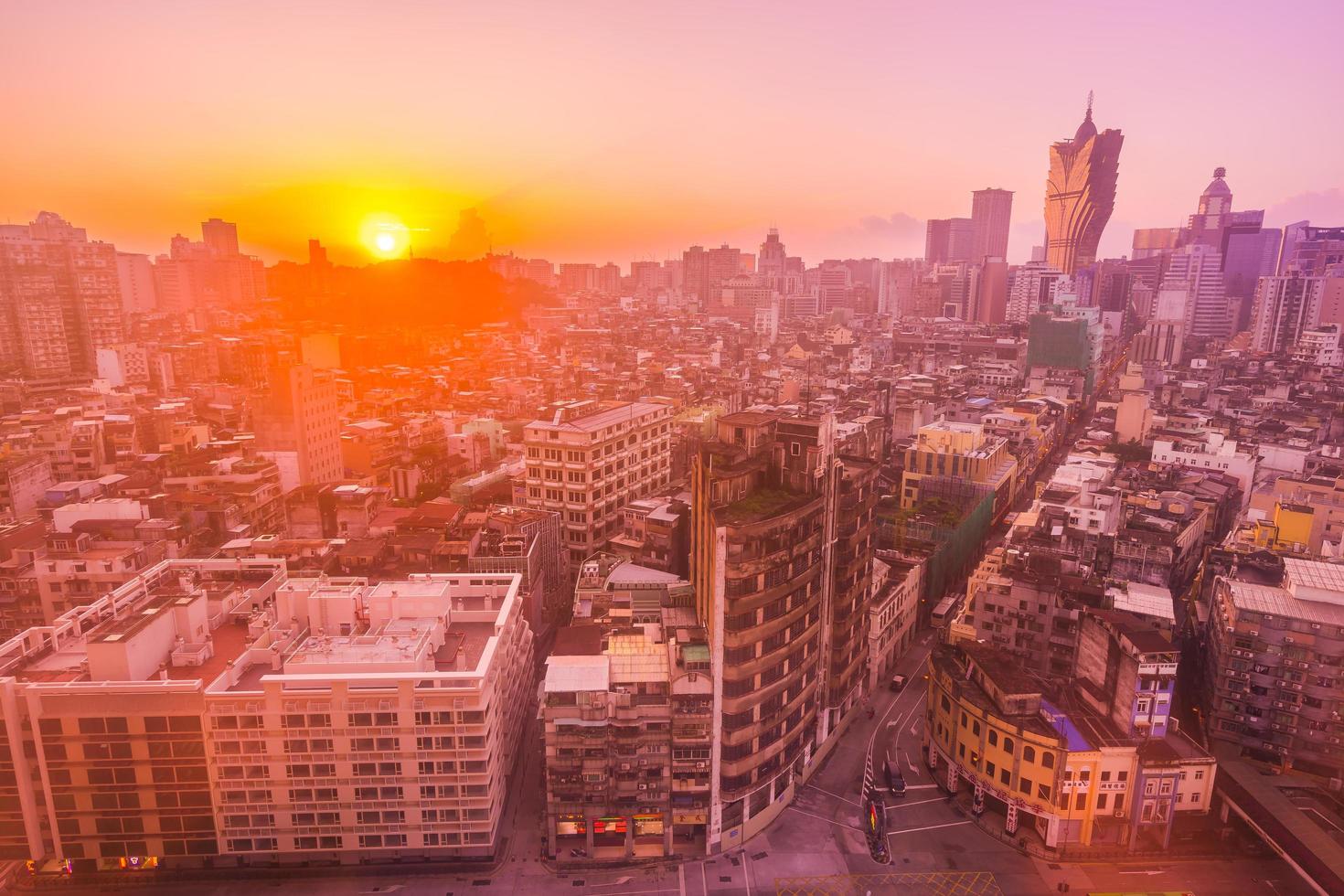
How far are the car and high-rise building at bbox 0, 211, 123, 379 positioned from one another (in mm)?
122628

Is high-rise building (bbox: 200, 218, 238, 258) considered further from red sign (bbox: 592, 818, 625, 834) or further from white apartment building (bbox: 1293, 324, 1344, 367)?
white apartment building (bbox: 1293, 324, 1344, 367)

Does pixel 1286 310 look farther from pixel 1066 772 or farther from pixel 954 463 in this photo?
pixel 1066 772

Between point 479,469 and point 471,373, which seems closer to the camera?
point 479,469

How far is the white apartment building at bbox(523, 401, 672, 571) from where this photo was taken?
207 feet

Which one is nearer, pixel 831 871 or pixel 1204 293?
pixel 831 871

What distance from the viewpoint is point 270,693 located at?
109 feet

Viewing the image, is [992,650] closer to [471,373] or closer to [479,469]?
[479,469]

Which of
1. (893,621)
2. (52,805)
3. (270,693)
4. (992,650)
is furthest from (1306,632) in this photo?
(52,805)

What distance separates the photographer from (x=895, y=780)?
43.0 meters

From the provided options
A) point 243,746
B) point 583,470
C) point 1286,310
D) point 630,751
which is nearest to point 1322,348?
point 1286,310

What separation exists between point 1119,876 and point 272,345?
14250 cm

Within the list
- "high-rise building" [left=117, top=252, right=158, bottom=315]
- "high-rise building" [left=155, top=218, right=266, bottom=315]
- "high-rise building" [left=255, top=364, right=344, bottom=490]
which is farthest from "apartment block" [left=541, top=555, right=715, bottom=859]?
"high-rise building" [left=117, top=252, right=158, bottom=315]

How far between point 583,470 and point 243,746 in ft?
109

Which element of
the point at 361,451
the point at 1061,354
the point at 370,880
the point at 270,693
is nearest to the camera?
the point at 270,693
